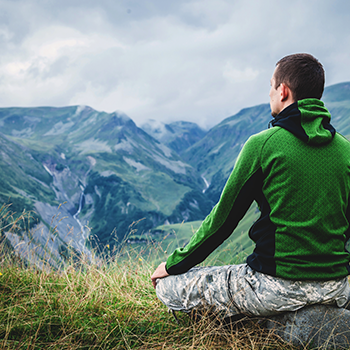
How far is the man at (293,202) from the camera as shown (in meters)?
2.67

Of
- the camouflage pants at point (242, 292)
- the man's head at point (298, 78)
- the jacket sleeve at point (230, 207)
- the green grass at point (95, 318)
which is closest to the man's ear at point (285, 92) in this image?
the man's head at point (298, 78)

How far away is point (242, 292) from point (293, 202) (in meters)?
1.14

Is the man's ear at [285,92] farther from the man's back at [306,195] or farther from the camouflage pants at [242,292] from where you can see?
the camouflage pants at [242,292]

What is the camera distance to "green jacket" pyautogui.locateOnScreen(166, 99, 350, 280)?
2.67 metres

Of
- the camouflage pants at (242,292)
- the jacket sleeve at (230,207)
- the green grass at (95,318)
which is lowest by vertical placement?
the green grass at (95,318)

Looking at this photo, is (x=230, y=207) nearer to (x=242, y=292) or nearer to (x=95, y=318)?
(x=242, y=292)

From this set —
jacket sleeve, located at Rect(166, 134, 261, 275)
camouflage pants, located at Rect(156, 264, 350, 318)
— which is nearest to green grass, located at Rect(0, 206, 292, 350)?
camouflage pants, located at Rect(156, 264, 350, 318)

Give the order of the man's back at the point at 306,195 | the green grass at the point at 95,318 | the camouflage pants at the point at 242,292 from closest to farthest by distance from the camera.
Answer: the man's back at the point at 306,195
the camouflage pants at the point at 242,292
the green grass at the point at 95,318

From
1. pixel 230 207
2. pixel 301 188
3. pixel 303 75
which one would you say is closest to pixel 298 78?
pixel 303 75

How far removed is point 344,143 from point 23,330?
4.37 m

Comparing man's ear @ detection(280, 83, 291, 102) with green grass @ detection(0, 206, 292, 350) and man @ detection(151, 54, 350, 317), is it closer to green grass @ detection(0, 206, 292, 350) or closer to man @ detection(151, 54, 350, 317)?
man @ detection(151, 54, 350, 317)

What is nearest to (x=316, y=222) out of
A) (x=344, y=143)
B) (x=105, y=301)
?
(x=344, y=143)

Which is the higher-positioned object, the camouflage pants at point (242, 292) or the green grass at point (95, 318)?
the camouflage pants at point (242, 292)

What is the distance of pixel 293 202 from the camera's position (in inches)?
105
